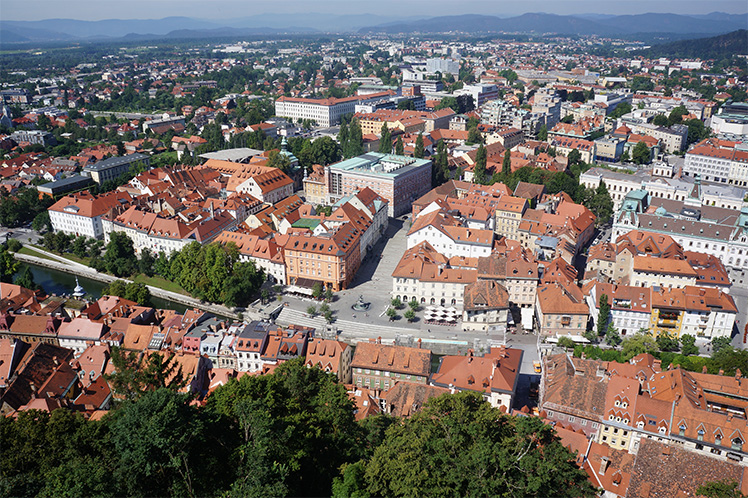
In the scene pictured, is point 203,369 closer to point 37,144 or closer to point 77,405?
point 77,405

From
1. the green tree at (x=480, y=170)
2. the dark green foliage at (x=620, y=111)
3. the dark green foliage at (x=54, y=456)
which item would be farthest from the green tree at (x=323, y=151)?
the dark green foliage at (x=54, y=456)

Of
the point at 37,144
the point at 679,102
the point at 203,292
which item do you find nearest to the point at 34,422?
the point at 203,292

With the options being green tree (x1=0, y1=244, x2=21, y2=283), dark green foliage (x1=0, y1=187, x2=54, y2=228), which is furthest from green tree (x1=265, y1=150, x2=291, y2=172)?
green tree (x1=0, y1=244, x2=21, y2=283)

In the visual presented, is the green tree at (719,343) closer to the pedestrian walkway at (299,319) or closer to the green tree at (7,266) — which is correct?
the pedestrian walkway at (299,319)

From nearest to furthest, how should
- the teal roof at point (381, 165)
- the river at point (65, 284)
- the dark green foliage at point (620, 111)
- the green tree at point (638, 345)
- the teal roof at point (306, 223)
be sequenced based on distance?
the green tree at point (638, 345)
the river at point (65, 284)
the teal roof at point (306, 223)
the teal roof at point (381, 165)
the dark green foliage at point (620, 111)

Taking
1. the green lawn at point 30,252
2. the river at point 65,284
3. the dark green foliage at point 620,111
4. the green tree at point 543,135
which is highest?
the dark green foliage at point 620,111
